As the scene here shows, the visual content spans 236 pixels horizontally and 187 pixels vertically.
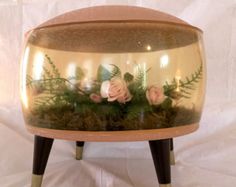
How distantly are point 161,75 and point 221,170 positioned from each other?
420 millimetres

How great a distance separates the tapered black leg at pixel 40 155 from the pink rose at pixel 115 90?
0.19 metres

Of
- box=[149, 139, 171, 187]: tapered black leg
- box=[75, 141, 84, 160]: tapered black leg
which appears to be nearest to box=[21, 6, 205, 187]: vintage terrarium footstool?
box=[149, 139, 171, 187]: tapered black leg

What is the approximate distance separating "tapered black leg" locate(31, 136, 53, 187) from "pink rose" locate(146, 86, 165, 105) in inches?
9.4

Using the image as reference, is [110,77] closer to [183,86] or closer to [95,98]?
[95,98]

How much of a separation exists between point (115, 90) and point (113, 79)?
0.02 meters

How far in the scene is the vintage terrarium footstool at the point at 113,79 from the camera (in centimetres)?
58

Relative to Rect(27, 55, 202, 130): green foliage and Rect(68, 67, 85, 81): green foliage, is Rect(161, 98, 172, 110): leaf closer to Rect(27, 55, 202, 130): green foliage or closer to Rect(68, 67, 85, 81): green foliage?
Rect(27, 55, 202, 130): green foliage

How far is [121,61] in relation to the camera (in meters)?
0.59

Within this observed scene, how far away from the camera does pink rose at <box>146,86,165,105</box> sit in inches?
23.2

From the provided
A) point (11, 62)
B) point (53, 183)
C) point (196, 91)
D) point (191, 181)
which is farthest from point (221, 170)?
point (11, 62)

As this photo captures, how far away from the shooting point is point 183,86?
0.63m

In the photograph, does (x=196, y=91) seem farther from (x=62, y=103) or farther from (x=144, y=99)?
(x=62, y=103)

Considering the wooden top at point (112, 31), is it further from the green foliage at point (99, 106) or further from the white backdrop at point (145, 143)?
the white backdrop at point (145, 143)

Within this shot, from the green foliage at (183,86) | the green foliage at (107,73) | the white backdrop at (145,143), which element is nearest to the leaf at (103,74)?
the green foliage at (107,73)
